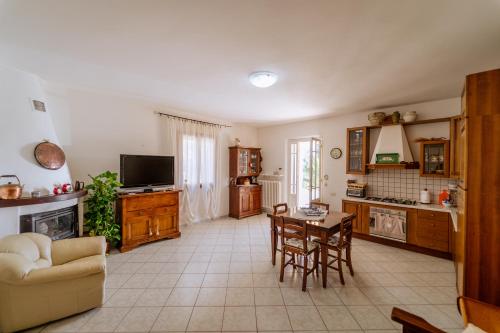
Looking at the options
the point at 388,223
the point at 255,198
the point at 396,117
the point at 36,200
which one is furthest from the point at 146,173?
the point at 396,117

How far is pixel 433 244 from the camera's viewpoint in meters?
3.26

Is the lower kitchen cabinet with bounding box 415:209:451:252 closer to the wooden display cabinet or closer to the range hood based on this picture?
the range hood

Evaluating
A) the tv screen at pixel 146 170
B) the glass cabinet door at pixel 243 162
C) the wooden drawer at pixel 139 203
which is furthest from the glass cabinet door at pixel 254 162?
the wooden drawer at pixel 139 203

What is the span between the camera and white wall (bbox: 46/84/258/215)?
325 centimetres

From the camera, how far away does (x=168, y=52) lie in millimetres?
2139

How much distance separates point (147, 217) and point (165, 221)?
37 cm

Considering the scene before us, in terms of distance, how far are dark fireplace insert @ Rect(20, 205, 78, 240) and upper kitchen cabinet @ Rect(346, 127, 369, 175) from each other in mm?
4880

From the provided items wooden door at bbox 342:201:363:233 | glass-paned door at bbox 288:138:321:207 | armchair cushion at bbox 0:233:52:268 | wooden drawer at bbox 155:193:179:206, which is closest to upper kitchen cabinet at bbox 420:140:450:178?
wooden door at bbox 342:201:363:233

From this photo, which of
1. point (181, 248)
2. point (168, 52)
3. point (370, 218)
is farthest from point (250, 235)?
point (168, 52)

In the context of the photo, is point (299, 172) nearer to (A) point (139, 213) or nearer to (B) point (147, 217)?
(B) point (147, 217)

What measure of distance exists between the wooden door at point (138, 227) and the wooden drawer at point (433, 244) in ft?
14.9

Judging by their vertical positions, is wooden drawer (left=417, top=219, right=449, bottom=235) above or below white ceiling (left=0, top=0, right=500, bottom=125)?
below

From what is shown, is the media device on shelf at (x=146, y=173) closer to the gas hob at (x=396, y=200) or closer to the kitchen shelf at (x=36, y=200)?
the kitchen shelf at (x=36, y=200)

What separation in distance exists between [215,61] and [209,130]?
112 inches
